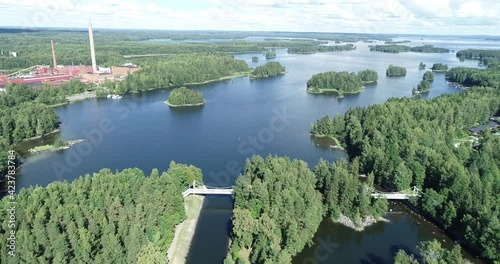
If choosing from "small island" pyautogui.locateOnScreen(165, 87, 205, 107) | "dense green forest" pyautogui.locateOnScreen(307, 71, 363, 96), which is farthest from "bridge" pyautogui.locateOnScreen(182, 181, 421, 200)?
"dense green forest" pyautogui.locateOnScreen(307, 71, 363, 96)

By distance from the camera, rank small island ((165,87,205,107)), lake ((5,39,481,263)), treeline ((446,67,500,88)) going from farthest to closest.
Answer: treeline ((446,67,500,88)) < small island ((165,87,205,107)) < lake ((5,39,481,263))

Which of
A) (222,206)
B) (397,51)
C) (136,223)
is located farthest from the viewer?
(397,51)

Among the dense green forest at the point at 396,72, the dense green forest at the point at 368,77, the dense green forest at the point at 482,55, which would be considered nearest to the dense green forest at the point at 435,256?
the dense green forest at the point at 368,77

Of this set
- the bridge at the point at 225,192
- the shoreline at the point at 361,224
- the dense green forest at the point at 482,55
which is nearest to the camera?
the shoreline at the point at 361,224

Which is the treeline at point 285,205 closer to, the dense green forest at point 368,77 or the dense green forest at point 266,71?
the dense green forest at point 368,77

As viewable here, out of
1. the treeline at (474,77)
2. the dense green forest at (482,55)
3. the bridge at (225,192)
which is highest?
the dense green forest at (482,55)

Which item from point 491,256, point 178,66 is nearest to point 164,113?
point 178,66

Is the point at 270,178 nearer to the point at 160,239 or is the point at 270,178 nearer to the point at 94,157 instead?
the point at 160,239

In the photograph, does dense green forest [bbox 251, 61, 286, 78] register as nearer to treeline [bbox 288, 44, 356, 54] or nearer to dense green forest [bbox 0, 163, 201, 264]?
treeline [bbox 288, 44, 356, 54]
